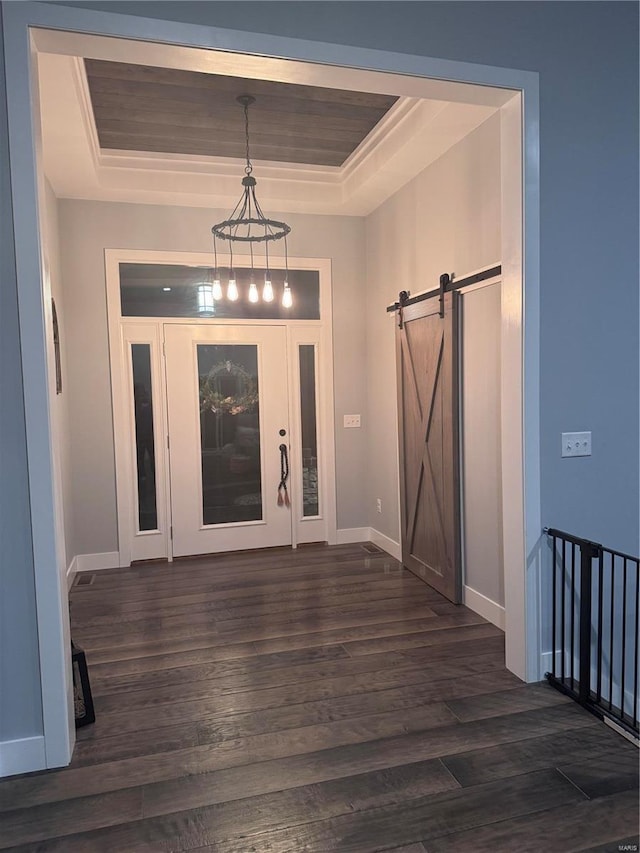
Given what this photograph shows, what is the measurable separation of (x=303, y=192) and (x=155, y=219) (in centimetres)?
124

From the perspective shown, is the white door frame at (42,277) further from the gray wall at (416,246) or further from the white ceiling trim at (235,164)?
the gray wall at (416,246)

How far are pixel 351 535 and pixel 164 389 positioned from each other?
2147 millimetres

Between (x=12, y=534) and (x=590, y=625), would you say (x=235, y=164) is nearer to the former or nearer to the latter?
(x=12, y=534)

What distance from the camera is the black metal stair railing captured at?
2446 mm

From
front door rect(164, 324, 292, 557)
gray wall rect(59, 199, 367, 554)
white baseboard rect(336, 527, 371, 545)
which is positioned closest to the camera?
gray wall rect(59, 199, 367, 554)

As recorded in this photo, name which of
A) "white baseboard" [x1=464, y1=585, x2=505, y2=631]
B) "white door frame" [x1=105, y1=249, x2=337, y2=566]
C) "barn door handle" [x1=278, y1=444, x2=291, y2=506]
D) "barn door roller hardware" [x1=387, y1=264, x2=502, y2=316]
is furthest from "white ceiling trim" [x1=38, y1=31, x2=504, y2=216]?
"white baseboard" [x1=464, y1=585, x2=505, y2=631]

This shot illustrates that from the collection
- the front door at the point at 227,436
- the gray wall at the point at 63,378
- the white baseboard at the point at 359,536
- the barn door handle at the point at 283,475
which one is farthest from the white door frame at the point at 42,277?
the barn door handle at the point at 283,475

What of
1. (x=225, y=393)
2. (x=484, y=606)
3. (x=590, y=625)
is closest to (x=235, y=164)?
(x=225, y=393)

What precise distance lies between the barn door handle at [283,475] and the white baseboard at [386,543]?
0.87 metres

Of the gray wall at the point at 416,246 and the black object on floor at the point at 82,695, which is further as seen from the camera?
the gray wall at the point at 416,246

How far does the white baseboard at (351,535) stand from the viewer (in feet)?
17.2

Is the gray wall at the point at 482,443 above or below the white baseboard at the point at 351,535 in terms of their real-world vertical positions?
above

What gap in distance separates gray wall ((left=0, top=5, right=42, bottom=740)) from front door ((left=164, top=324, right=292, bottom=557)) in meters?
2.72

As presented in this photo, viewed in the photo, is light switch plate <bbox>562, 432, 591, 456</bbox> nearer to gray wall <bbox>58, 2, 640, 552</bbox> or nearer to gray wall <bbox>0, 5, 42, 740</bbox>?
gray wall <bbox>58, 2, 640, 552</bbox>
